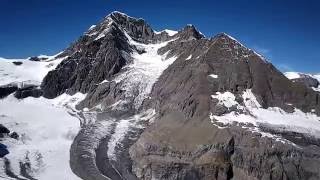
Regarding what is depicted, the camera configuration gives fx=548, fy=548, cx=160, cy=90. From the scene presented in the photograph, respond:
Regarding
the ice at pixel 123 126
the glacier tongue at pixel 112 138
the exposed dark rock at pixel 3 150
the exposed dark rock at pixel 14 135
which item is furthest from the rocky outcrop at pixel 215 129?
the exposed dark rock at pixel 14 135

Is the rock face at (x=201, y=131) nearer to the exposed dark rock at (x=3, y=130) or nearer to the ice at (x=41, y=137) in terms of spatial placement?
the ice at (x=41, y=137)

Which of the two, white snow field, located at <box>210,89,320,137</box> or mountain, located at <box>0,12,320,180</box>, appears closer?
mountain, located at <box>0,12,320,180</box>

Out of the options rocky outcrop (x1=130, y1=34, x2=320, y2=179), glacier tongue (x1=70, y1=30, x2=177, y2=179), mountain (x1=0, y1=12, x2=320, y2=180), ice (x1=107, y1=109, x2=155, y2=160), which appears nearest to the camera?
rocky outcrop (x1=130, y1=34, x2=320, y2=179)

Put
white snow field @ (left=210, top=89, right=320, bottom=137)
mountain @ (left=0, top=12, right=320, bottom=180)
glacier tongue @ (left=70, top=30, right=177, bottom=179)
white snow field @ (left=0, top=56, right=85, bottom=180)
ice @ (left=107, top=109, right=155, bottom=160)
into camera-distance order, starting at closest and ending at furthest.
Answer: mountain @ (left=0, top=12, right=320, bottom=180) < white snow field @ (left=0, top=56, right=85, bottom=180) < white snow field @ (left=210, top=89, right=320, bottom=137) < glacier tongue @ (left=70, top=30, right=177, bottom=179) < ice @ (left=107, top=109, right=155, bottom=160)

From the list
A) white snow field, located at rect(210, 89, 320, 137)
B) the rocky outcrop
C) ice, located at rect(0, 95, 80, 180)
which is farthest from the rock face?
ice, located at rect(0, 95, 80, 180)

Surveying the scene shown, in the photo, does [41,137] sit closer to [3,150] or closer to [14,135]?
[14,135]

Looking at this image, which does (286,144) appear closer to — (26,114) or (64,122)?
(64,122)

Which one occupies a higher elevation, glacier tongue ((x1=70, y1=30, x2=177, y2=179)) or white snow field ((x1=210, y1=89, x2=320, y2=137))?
white snow field ((x1=210, y1=89, x2=320, y2=137))

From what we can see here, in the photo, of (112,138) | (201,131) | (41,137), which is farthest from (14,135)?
(201,131)

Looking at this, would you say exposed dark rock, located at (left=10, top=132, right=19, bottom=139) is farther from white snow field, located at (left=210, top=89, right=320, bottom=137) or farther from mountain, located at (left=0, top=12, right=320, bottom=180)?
white snow field, located at (left=210, top=89, right=320, bottom=137)
